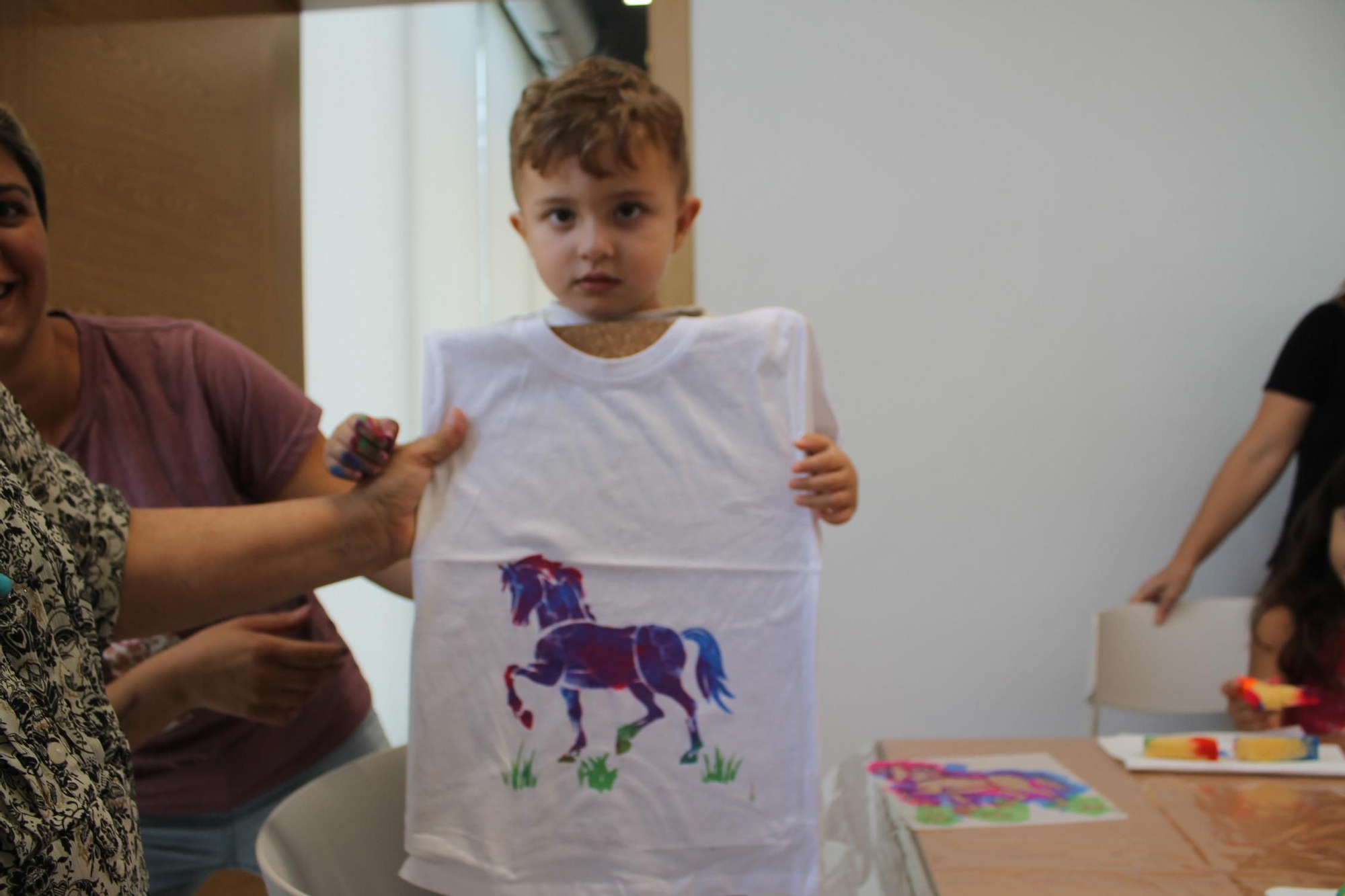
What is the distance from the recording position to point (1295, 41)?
2.53m

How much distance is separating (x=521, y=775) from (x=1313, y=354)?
2111 millimetres

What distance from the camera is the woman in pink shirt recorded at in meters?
1.13

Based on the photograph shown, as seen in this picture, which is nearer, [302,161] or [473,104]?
[302,161]

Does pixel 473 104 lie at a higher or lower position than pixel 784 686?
higher

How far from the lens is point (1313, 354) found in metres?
2.18

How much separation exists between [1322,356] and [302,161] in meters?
2.69

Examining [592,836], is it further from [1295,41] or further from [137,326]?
[1295,41]

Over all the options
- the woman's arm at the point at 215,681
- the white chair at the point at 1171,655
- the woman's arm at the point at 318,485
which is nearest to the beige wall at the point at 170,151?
the woman's arm at the point at 318,485

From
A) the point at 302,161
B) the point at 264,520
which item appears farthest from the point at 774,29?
the point at 264,520

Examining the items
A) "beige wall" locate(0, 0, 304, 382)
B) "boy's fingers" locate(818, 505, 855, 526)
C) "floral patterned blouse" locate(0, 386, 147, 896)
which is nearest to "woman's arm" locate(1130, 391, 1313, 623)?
"boy's fingers" locate(818, 505, 855, 526)

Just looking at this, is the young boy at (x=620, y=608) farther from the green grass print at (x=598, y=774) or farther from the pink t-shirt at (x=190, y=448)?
the pink t-shirt at (x=190, y=448)

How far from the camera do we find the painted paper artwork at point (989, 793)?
3.97 ft

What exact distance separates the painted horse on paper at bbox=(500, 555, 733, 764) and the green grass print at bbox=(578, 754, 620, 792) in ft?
0.05

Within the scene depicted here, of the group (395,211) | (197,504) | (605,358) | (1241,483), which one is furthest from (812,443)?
(395,211)
